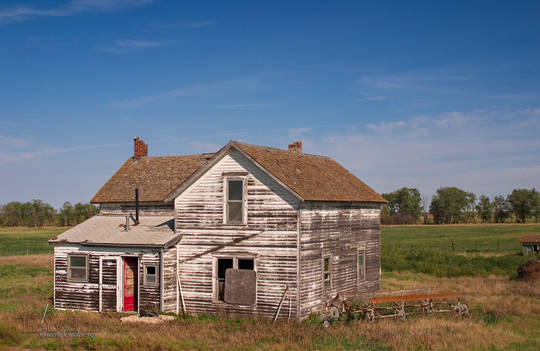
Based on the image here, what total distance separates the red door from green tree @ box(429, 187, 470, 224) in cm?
13180

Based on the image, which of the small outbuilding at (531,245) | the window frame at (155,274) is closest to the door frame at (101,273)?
the window frame at (155,274)

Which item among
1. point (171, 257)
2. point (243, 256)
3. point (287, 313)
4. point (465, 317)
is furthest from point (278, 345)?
point (465, 317)

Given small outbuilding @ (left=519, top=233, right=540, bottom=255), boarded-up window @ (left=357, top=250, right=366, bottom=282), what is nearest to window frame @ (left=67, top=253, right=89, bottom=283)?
boarded-up window @ (left=357, top=250, right=366, bottom=282)

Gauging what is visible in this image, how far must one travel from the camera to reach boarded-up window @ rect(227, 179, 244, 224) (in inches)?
786

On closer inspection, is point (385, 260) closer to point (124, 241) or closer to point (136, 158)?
point (136, 158)

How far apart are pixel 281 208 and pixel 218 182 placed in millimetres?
2719

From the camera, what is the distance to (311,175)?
22.5 m

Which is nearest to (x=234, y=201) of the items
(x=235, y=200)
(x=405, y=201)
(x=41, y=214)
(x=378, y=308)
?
(x=235, y=200)

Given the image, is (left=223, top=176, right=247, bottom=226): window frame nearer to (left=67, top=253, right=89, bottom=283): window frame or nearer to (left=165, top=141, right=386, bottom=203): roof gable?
(left=165, top=141, right=386, bottom=203): roof gable

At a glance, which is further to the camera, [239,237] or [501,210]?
[501,210]

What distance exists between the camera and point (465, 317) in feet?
64.4

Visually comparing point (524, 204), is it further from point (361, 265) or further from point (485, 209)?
point (361, 265)

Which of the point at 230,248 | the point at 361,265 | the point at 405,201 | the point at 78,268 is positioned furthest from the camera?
the point at 405,201

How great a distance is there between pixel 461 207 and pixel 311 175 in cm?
13734
